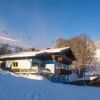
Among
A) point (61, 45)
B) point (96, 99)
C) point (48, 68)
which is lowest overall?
point (96, 99)

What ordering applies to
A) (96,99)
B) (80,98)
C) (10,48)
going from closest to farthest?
(80,98)
(96,99)
(10,48)

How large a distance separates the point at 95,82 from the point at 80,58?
18.0 meters

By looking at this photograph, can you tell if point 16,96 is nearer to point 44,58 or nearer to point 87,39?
point 44,58

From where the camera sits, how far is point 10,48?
76812mm

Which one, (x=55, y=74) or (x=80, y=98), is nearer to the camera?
(x=80, y=98)

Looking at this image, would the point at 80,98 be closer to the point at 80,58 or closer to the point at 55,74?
the point at 55,74

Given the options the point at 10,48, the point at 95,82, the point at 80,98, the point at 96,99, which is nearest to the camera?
the point at 80,98

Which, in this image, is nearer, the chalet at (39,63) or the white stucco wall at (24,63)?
the chalet at (39,63)

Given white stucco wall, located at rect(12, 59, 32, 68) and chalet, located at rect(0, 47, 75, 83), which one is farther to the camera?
white stucco wall, located at rect(12, 59, 32, 68)

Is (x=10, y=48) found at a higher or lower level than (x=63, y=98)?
higher

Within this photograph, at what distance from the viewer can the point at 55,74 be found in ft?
142

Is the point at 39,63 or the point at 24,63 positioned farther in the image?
the point at 39,63

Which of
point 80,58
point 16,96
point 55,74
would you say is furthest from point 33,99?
point 80,58

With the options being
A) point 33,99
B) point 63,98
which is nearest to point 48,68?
point 63,98
